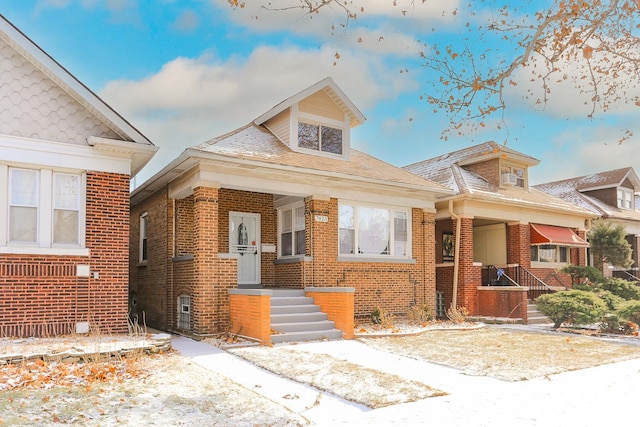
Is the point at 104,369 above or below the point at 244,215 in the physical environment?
below

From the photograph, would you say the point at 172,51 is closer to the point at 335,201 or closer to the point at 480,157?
the point at 335,201

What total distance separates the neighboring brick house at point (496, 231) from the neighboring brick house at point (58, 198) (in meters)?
11.1

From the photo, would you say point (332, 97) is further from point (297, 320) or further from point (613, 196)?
point (613, 196)

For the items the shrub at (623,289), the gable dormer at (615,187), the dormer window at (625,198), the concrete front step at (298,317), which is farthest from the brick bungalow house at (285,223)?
the dormer window at (625,198)

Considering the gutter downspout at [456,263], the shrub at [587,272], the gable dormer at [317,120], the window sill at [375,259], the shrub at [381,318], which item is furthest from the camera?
the shrub at [587,272]

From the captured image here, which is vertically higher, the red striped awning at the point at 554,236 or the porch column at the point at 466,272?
the red striped awning at the point at 554,236

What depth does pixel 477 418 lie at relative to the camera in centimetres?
636

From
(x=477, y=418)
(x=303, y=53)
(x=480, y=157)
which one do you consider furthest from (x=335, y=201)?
(x=477, y=418)

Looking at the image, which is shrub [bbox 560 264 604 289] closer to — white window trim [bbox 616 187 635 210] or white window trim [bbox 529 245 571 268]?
white window trim [bbox 529 245 571 268]

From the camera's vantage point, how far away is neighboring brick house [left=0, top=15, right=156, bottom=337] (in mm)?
11094

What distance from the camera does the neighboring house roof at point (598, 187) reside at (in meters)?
26.2

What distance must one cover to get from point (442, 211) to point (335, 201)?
5.57m

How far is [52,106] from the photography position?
458 inches

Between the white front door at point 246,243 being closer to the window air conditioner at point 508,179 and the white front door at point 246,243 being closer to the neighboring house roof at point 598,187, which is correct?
the window air conditioner at point 508,179
